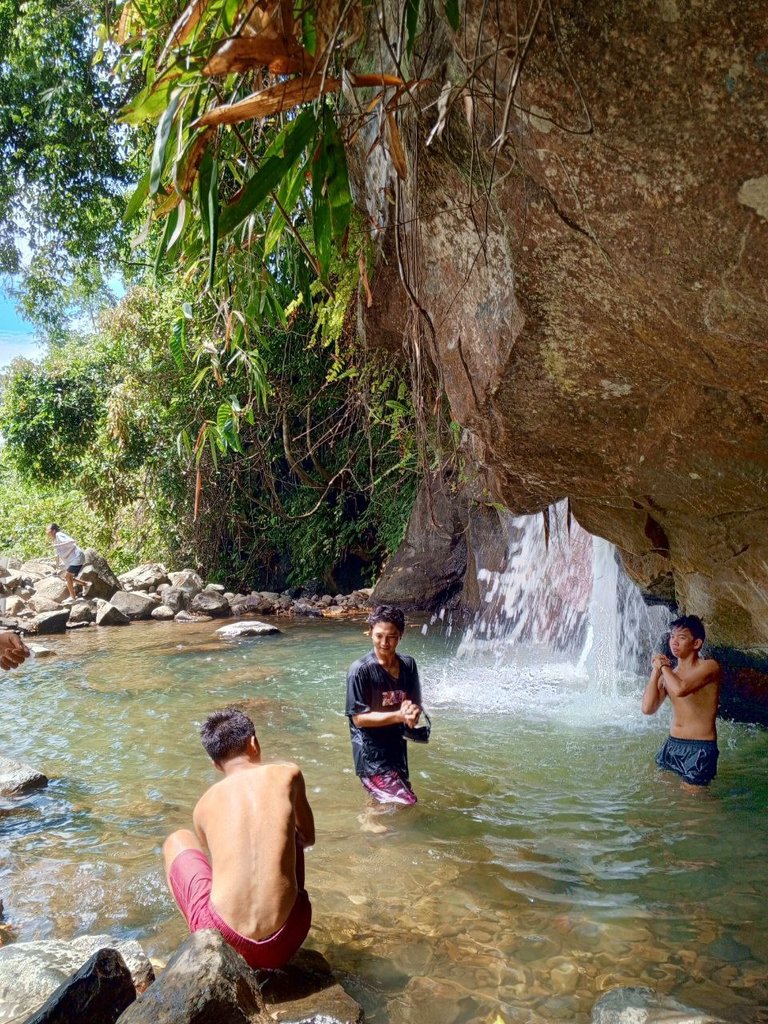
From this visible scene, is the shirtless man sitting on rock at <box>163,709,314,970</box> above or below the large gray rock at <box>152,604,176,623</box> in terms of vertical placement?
above

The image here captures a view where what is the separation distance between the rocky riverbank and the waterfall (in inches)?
149

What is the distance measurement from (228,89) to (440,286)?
137cm

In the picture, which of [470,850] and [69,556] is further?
[69,556]

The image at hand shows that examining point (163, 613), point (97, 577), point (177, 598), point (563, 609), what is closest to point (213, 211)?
point (563, 609)

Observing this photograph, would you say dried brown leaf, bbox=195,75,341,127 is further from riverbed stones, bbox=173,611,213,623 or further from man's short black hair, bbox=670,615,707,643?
riverbed stones, bbox=173,611,213,623

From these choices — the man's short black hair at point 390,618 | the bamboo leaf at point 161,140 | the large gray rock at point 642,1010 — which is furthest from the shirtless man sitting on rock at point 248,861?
the bamboo leaf at point 161,140

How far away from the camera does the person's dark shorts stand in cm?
489

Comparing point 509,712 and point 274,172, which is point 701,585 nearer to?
point 509,712

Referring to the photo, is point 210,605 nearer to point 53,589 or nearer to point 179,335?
point 53,589

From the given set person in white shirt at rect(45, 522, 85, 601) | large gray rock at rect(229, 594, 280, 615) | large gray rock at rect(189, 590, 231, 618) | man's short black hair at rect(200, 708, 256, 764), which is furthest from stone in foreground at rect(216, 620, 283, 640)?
man's short black hair at rect(200, 708, 256, 764)

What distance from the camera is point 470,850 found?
13.6 feet

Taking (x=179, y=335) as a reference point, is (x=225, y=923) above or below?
below

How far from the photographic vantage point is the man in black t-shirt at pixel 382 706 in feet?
14.9

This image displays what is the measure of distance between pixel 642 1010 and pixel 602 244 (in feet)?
8.31
